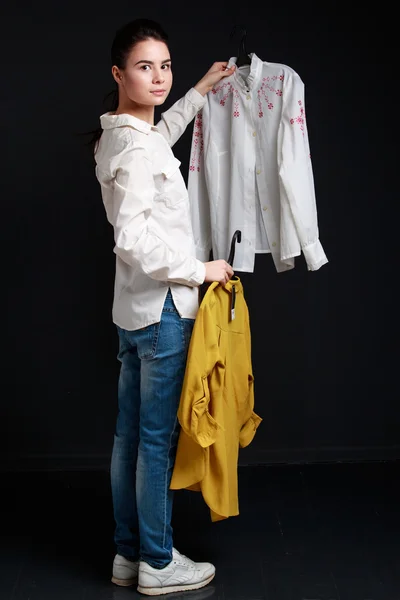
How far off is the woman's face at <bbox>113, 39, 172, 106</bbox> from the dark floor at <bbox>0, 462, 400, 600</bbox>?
5.10 feet

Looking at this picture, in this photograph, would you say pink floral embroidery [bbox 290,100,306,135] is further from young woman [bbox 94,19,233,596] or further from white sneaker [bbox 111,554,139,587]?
white sneaker [bbox 111,554,139,587]

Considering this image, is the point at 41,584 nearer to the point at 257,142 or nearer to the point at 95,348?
the point at 95,348

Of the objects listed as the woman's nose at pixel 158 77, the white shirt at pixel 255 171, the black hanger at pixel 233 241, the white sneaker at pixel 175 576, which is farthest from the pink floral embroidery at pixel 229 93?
the white sneaker at pixel 175 576

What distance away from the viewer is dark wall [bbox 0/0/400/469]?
3664 millimetres

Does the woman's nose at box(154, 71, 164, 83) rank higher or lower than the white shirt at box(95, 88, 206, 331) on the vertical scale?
higher

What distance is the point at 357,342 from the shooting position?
3938 millimetres

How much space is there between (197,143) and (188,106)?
16 cm

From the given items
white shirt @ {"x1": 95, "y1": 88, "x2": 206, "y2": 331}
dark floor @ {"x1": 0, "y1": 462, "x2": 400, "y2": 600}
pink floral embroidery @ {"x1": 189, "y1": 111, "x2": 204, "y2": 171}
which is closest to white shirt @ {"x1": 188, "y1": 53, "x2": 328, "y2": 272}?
pink floral embroidery @ {"x1": 189, "y1": 111, "x2": 204, "y2": 171}

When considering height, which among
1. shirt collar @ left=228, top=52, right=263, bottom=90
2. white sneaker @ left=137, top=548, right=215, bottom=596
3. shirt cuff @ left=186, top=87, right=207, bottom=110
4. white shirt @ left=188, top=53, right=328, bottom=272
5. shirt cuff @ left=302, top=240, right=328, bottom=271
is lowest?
white sneaker @ left=137, top=548, right=215, bottom=596

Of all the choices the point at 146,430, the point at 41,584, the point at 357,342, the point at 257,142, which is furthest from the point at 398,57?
the point at 41,584

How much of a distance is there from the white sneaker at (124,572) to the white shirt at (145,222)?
0.81 meters

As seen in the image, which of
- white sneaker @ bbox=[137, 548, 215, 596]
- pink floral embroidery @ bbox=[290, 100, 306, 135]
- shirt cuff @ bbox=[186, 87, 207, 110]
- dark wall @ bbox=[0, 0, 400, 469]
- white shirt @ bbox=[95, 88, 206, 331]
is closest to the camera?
white shirt @ bbox=[95, 88, 206, 331]

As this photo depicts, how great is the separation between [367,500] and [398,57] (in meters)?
1.80

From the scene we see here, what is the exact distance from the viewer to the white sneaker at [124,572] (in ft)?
9.70
